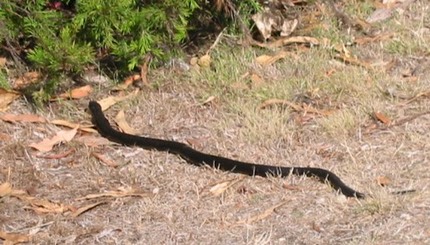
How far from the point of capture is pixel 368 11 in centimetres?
737

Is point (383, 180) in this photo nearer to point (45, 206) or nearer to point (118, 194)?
Result: point (118, 194)

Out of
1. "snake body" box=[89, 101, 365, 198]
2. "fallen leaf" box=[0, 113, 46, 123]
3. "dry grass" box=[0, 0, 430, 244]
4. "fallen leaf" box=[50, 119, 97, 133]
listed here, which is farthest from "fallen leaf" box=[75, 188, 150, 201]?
"fallen leaf" box=[0, 113, 46, 123]

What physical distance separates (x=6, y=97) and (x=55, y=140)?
584 millimetres

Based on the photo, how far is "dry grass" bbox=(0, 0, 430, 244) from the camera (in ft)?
16.1

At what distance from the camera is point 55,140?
230 inches

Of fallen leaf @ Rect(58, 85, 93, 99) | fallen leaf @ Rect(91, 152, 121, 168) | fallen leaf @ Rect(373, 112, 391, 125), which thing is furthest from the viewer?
fallen leaf @ Rect(58, 85, 93, 99)

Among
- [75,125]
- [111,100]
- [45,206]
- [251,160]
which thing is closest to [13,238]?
[45,206]

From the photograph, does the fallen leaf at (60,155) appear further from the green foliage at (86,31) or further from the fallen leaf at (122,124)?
the green foliage at (86,31)

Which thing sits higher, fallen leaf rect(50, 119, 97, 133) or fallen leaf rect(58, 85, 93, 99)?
fallen leaf rect(58, 85, 93, 99)

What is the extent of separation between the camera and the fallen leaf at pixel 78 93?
6.32 m

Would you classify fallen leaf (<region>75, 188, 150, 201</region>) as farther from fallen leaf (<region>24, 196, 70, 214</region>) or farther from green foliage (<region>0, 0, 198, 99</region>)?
green foliage (<region>0, 0, 198, 99</region>)

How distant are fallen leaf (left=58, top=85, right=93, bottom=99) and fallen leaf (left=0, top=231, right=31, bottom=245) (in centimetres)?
151

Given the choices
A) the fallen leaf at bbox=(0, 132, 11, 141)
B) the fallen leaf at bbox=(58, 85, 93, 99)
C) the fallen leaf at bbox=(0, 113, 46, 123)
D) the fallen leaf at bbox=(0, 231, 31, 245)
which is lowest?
the fallen leaf at bbox=(0, 231, 31, 245)

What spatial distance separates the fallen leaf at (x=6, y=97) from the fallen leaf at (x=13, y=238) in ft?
4.53
